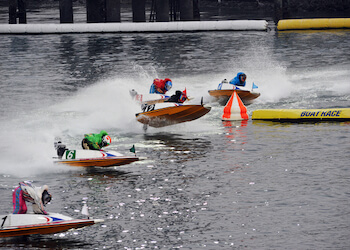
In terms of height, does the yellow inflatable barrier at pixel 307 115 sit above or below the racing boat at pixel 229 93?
below

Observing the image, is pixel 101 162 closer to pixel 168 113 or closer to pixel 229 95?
pixel 168 113

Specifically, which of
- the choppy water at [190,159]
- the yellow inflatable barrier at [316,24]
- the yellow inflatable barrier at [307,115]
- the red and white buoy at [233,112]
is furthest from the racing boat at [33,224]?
the yellow inflatable barrier at [316,24]

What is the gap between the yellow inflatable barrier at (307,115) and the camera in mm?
30297

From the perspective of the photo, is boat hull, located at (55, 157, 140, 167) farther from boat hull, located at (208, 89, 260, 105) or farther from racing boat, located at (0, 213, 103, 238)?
boat hull, located at (208, 89, 260, 105)

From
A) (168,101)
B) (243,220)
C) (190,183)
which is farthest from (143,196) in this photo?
(168,101)

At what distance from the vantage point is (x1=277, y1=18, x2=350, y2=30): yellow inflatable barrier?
6147 cm

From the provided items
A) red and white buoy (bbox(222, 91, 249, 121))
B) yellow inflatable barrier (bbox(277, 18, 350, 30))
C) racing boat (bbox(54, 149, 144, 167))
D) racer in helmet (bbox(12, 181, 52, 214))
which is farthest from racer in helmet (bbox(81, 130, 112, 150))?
yellow inflatable barrier (bbox(277, 18, 350, 30))

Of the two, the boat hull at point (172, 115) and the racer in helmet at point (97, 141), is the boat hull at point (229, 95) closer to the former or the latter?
the boat hull at point (172, 115)

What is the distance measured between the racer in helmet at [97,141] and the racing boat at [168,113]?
558 cm

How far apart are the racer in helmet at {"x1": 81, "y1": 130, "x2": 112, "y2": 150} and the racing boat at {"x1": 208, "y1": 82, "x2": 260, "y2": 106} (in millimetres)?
12017

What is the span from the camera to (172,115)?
28.9 metres

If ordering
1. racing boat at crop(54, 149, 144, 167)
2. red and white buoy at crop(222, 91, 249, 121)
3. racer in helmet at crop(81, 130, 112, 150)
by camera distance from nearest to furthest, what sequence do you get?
racing boat at crop(54, 149, 144, 167) → racer in helmet at crop(81, 130, 112, 150) → red and white buoy at crop(222, 91, 249, 121)

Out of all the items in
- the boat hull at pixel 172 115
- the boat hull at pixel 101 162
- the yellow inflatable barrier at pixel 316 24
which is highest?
the yellow inflatable barrier at pixel 316 24

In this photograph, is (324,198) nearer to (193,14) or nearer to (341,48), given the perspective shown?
(341,48)
